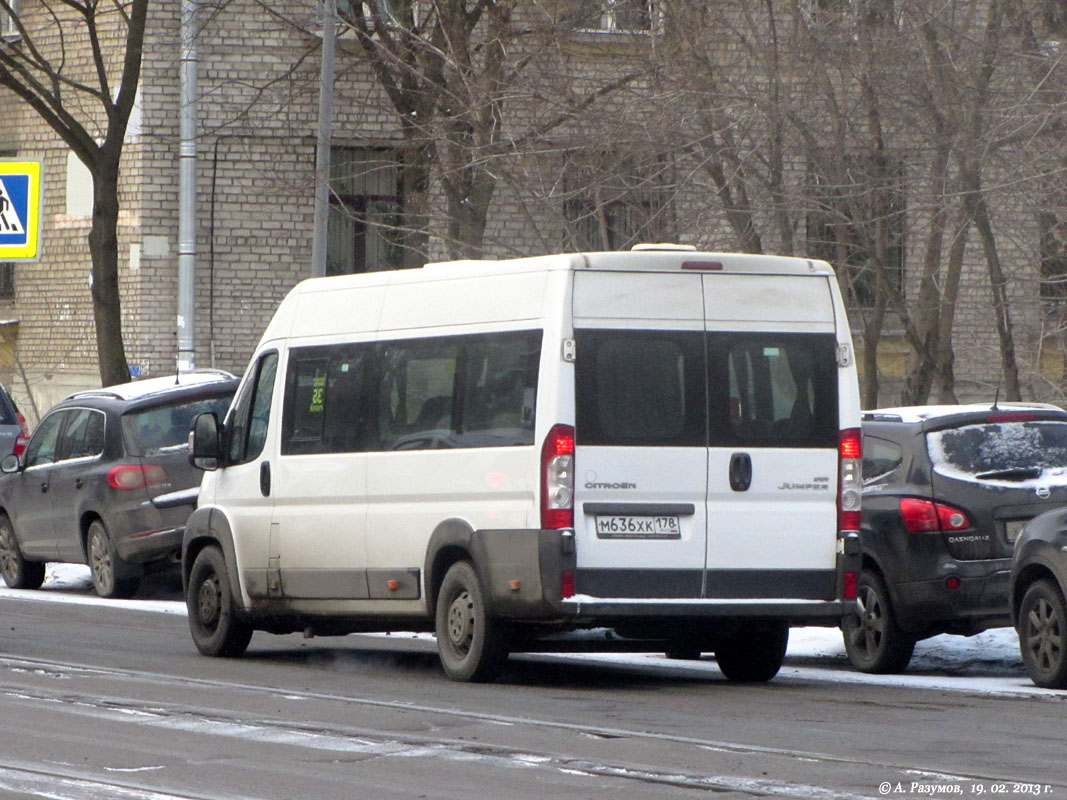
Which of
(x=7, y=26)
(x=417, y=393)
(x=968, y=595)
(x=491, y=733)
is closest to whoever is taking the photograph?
(x=491, y=733)

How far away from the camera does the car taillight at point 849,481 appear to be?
1046cm

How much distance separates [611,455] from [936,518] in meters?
2.15

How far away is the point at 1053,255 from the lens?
57.1 feet

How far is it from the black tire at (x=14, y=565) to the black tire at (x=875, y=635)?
351 inches

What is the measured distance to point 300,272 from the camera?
29.2m

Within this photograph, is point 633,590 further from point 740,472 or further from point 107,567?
point 107,567

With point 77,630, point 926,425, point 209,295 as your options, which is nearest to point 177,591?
point 77,630

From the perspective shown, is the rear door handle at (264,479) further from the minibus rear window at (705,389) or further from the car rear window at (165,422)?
the car rear window at (165,422)

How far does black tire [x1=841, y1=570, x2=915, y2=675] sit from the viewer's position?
1149cm

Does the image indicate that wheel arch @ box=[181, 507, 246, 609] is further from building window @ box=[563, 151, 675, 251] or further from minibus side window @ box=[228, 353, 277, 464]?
building window @ box=[563, 151, 675, 251]

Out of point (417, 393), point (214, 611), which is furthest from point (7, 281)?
point (417, 393)

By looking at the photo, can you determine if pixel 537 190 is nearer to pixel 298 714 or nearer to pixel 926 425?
pixel 926 425

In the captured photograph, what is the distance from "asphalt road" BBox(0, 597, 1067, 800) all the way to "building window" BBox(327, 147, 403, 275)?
16.8m

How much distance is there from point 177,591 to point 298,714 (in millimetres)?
8900
